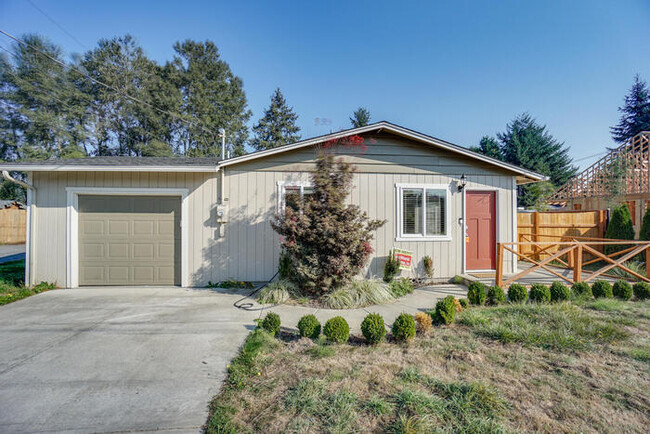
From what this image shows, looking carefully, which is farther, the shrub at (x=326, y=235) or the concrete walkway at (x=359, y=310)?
the shrub at (x=326, y=235)

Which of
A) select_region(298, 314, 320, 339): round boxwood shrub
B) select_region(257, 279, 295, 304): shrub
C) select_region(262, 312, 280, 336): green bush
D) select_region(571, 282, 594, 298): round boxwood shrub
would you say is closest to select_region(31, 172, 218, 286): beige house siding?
select_region(257, 279, 295, 304): shrub

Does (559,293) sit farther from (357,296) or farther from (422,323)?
(357,296)

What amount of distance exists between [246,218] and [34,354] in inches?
143

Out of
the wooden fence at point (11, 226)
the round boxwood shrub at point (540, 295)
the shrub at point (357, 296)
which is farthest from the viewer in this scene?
the wooden fence at point (11, 226)

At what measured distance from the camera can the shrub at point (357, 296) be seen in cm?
473

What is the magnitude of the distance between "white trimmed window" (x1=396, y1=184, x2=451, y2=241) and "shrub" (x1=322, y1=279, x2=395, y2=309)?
5.41 ft

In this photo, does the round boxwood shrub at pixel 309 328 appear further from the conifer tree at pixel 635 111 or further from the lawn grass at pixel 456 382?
the conifer tree at pixel 635 111

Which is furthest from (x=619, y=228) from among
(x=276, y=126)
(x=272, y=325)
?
(x=276, y=126)

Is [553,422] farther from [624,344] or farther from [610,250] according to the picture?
[610,250]

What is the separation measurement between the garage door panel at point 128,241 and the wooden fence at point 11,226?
15.5 m

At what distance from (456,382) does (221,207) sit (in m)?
5.09

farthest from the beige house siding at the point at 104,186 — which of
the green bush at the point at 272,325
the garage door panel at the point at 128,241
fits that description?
the green bush at the point at 272,325

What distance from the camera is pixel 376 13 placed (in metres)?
8.46

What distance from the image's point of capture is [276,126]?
2678 cm
